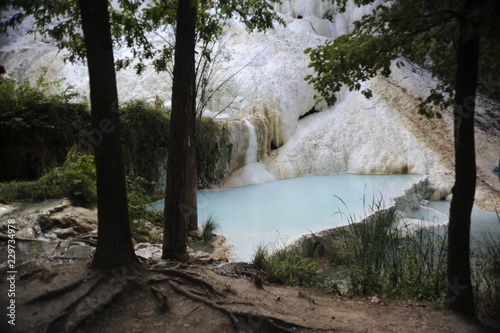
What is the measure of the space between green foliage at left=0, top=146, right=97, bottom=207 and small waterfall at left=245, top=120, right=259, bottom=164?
8.43 m

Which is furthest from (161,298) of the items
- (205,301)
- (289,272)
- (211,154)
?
(211,154)

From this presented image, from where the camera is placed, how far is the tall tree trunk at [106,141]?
3043 mm

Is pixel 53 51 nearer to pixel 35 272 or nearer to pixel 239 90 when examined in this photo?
pixel 239 90

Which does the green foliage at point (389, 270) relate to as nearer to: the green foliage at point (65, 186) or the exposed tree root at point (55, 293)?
the exposed tree root at point (55, 293)

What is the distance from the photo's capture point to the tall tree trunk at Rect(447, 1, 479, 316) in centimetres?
289

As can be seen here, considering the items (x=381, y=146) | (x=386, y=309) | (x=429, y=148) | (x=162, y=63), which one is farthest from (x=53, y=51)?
(x=386, y=309)

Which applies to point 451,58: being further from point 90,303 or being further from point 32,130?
point 32,130

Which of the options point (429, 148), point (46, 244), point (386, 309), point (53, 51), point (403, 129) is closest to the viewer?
point (386, 309)

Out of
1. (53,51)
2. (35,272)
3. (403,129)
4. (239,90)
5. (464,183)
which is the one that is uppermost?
(53,51)

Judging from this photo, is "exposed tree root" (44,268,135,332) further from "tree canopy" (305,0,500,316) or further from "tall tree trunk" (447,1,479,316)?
"tall tree trunk" (447,1,479,316)

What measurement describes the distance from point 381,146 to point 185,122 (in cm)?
1304

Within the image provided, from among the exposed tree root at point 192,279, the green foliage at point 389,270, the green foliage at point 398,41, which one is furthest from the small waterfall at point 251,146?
the green foliage at point 398,41

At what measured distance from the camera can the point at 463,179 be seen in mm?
3055

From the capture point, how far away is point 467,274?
3188 mm
